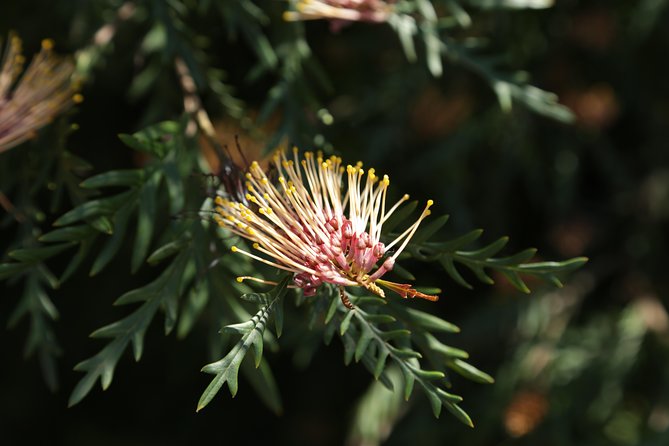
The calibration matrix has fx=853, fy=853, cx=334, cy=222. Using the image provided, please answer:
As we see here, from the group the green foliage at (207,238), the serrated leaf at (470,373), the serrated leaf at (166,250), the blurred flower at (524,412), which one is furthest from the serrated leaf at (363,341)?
the blurred flower at (524,412)

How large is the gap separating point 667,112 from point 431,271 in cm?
68

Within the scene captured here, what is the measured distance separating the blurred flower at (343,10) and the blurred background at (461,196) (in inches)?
4.8

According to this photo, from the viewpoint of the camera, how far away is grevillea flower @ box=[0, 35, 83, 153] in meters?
1.14

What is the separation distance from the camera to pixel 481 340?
1.93 m

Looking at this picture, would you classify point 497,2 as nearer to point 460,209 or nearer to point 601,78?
point 460,209

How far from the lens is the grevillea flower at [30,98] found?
3.73ft

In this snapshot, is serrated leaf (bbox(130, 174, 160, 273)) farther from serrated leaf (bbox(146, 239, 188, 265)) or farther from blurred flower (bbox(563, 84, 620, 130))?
blurred flower (bbox(563, 84, 620, 130))

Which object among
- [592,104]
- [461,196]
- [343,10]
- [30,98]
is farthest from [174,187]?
[592,104]

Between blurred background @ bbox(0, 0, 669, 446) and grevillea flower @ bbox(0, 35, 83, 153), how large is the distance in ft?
0.44

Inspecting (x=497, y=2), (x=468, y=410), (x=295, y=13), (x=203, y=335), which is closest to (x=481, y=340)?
(x=468, y=410)

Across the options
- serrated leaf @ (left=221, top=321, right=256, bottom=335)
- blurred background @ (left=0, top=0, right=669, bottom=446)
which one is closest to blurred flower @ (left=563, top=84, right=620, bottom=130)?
blurred background @ (left=0, top=0, right=669, bottom=446)

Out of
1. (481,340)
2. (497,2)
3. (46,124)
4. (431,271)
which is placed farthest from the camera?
(431,271)

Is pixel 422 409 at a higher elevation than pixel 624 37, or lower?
lower

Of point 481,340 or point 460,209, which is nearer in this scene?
point 460,209
